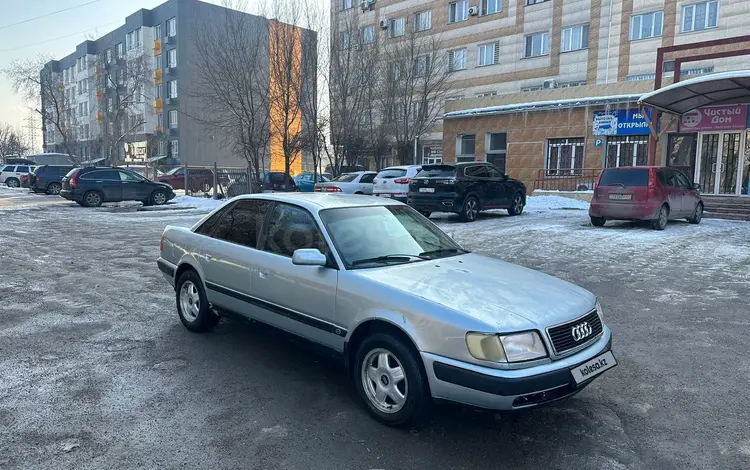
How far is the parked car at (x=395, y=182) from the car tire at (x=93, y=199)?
12151mm

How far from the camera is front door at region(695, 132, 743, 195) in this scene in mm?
19422

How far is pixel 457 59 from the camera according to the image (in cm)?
3659

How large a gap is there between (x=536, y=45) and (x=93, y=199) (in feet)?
86.5

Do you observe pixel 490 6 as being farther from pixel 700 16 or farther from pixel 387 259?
pixel 387 259

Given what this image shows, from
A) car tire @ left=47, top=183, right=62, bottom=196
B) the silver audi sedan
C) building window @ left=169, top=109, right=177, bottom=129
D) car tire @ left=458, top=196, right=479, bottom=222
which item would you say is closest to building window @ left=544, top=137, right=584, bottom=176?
car tire @ left=458, top=196, right=479, bottom=222

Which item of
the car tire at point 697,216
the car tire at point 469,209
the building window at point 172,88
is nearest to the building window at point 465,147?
the car tire at point 469,209

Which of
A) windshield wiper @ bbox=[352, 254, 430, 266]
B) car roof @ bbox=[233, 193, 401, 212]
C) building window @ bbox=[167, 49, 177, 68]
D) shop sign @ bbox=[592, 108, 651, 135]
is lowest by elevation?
windshield wiper @ bbox=[352, 254, 430, 266]

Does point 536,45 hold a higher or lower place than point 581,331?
higher

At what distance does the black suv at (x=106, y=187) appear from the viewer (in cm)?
2177

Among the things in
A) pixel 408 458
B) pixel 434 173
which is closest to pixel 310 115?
pixel 434 173

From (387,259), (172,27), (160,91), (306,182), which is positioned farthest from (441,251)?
(160,91)

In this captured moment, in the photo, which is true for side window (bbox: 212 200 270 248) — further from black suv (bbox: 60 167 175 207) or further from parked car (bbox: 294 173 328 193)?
parked car (bbox: 294 173 328 193)

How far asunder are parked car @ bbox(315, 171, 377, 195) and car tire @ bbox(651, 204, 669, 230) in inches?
380

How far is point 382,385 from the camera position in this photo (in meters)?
3.61
